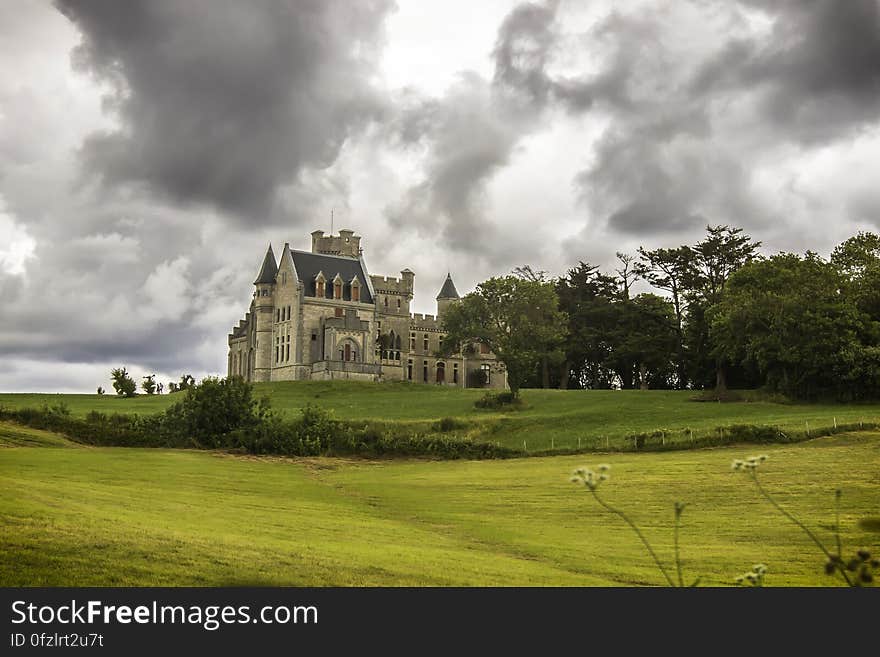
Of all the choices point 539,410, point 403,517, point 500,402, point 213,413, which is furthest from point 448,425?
point 403,517

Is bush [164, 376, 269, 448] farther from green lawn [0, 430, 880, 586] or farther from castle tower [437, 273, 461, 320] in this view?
castle tower [437, 273, 461, 320]

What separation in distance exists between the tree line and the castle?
13.4 metres

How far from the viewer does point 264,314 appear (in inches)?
4092

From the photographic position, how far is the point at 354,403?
73188 millimetres

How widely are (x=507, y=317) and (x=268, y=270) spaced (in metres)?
39.4

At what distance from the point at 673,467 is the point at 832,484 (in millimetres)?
7918

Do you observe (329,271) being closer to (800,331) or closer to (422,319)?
(422,319)

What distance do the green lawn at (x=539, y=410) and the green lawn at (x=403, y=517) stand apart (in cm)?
771

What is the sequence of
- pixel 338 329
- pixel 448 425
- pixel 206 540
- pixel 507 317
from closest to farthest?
1. pixel 206 540
2. pixel 448 425
3. pixel 507 317
4. pixel 338 329

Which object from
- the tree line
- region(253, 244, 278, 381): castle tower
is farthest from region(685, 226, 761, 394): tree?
region(253, 244, 278, 381): castle tower

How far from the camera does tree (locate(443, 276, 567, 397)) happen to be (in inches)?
2926

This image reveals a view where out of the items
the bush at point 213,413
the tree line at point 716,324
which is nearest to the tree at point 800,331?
the tree line at point 716,324

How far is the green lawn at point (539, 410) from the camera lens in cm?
5522
